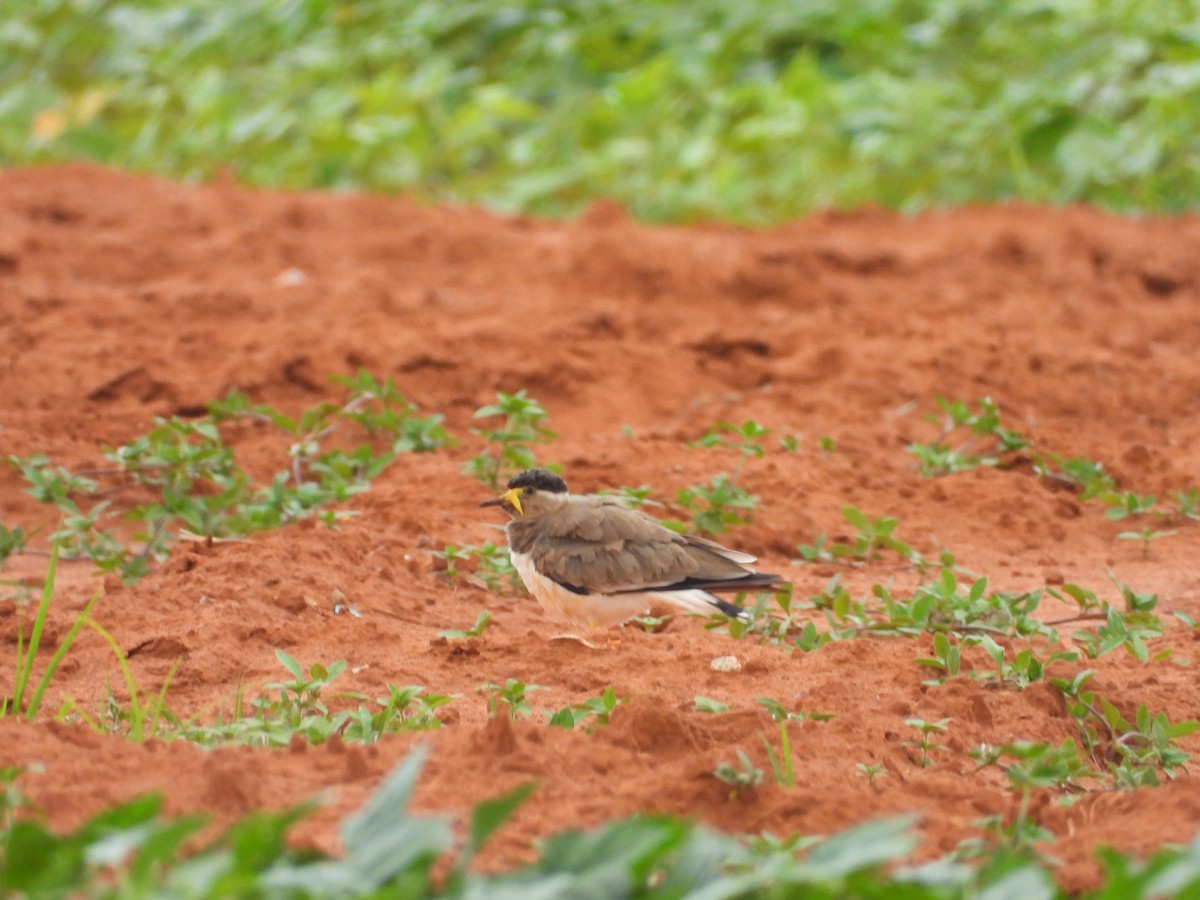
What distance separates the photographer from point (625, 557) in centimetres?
468

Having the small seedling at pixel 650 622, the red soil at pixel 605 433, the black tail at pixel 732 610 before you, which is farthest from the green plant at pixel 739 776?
the small seedling at pixel 650 622

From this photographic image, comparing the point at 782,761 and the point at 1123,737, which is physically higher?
the point at 782,761

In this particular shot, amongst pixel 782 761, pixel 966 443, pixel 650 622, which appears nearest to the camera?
pixel 782 761

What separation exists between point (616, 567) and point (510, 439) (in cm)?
98

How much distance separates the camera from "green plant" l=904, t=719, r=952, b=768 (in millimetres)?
3592

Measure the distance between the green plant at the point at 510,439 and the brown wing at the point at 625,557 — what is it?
0.74m

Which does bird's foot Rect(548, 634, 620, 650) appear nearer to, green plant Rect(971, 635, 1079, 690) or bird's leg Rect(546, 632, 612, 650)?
bird's leg Rect(546, 632, 612, 650)

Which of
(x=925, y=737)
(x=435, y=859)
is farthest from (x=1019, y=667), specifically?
(x=435, y=859)

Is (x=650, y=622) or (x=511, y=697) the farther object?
(x=650, y=622)

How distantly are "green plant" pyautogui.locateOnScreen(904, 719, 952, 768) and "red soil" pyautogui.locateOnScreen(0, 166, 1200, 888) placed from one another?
0.03m

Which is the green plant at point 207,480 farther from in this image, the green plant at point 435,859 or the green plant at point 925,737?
the green plant at point 435,859

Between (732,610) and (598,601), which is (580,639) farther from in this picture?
(732,610)

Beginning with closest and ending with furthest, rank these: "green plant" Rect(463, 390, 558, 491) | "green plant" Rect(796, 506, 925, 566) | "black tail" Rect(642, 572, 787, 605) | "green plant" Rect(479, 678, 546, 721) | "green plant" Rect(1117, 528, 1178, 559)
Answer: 1. "green plant" Rect(479, 678, 546, 721)
2. "black tail" Rect(642, 572, 787, 605)
3. "green plant" Rect(796, 506, 925, 566)
4. "green plant" Rect(1117, 528, 1178, 559)
5. "green plant" Rect(463, 390, 558, 491)

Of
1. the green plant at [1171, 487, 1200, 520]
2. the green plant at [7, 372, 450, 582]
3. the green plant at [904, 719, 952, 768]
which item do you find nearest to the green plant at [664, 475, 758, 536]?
the green plant at [7, 372, 450, 582]
